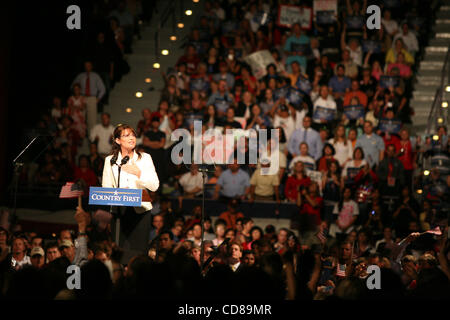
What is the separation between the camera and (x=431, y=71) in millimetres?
14266

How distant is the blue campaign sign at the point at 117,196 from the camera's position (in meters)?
6.44

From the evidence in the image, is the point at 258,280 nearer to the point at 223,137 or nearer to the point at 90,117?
the point at 223,137

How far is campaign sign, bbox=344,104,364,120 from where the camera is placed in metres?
12.4

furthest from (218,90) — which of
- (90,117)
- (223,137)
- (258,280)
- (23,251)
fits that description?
(258,280)

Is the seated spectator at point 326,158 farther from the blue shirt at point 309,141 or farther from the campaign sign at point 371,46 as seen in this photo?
the campaign sign at point 371,46

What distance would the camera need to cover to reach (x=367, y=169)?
1146cm

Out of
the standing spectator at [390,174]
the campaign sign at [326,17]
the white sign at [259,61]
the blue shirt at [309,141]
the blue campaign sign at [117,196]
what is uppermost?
the campaign sign at [326,17]

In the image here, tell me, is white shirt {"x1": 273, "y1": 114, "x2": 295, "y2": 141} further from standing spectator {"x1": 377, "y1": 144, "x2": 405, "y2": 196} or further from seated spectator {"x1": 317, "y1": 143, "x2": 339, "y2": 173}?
standing spectator {"x1": 377, "y1": 144, "x2": 405, "y2": 196}

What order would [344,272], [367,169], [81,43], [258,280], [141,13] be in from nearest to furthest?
1. [258,280]
2. [344,272]
3. [367,169]
4. [81,43]
5. [141,13]

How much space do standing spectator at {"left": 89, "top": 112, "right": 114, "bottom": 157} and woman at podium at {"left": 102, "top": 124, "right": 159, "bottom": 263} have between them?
16.6ft

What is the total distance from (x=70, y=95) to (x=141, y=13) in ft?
9.71

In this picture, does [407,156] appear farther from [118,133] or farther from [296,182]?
[118,133]

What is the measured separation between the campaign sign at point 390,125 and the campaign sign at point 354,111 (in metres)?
0.42

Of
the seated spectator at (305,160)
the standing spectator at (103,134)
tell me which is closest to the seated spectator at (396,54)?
the seated spectator at (305,160)
